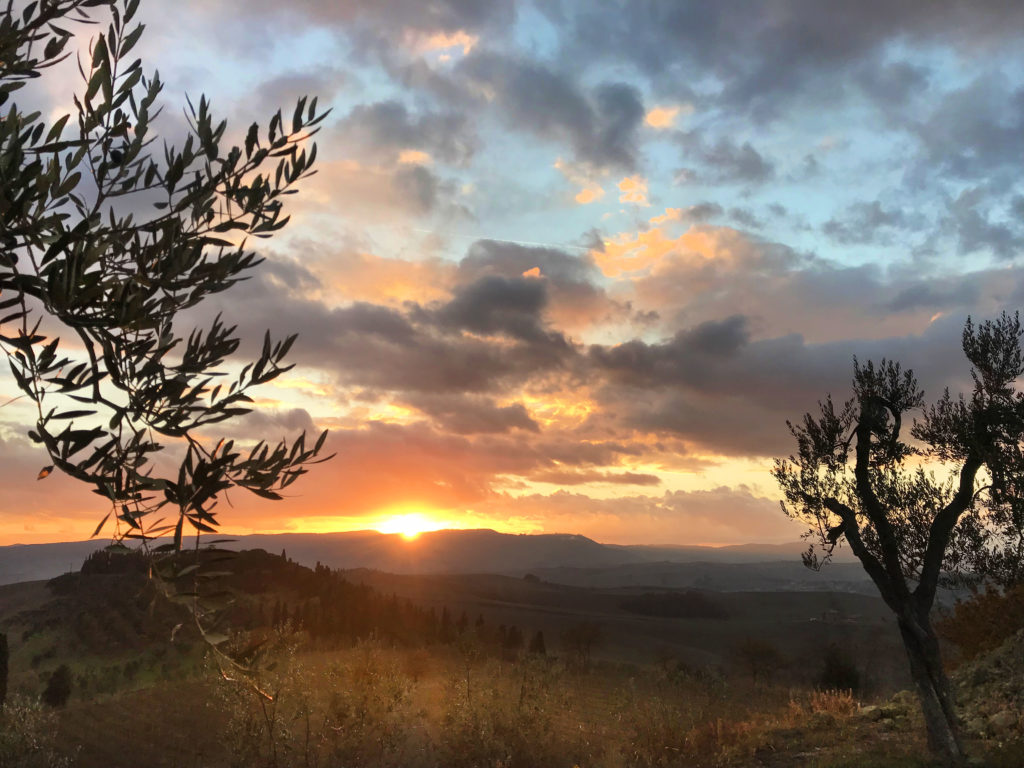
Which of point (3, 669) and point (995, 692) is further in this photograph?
point (3, 669)

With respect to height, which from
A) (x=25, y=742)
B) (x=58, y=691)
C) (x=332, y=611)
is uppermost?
(x=25, y=742)

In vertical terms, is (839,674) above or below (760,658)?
above

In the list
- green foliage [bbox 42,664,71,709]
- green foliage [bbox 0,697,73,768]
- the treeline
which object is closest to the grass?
green foliage [bbox 0,697,73,768]

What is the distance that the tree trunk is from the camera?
17344 millimetres

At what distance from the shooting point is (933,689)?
17.8 m

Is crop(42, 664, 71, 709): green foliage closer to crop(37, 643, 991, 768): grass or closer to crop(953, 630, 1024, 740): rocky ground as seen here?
crop(37, 643, 991, 768): grass

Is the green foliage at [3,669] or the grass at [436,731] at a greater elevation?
the green foliage at [3,669]

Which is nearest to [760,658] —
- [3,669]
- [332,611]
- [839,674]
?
[839,674]

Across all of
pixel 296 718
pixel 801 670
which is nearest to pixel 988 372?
pixel 296 718

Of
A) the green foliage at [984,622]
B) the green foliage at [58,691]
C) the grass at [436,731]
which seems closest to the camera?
the grass at [436,731]

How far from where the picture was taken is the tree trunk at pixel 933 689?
17344 millimetres

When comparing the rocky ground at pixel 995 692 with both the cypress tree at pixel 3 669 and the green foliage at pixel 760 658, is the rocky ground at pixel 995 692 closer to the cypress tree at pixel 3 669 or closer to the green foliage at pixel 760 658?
the green foliage at pixel 760 658

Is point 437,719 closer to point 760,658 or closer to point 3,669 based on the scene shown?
point 3,669

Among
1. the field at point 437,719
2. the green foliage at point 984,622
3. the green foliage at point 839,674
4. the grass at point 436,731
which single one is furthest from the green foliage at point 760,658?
the grass at point 436,731
